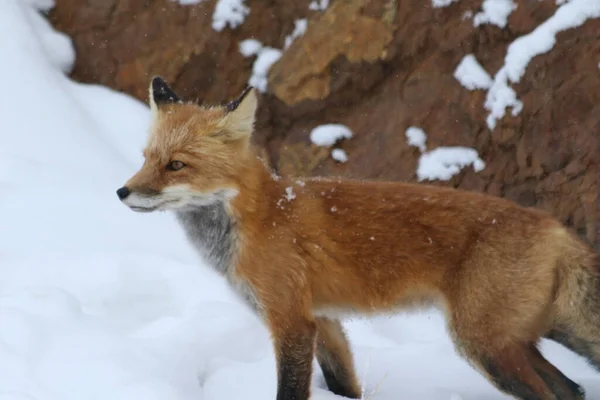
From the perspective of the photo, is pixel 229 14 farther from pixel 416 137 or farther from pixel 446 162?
pixel 446 162

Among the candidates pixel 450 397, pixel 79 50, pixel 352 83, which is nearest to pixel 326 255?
pixel 450 397

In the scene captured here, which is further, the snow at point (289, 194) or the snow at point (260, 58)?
the snow at point (260, 58)

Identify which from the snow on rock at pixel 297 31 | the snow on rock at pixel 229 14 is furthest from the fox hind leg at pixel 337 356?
the snow on rock at pixel 229 14

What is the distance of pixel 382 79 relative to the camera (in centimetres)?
602

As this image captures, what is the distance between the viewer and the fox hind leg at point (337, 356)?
398 cm

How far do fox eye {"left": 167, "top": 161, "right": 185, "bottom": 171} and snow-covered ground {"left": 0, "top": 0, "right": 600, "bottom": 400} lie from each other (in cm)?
62

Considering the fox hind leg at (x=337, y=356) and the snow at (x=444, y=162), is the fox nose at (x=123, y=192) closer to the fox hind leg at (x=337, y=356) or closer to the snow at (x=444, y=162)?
the fox hind leg at (x=337, y=356)

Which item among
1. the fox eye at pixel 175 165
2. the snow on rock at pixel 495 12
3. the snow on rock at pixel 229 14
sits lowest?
the fox eye at pixel 175 165

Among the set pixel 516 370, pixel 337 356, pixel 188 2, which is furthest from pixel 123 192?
pixel 188 2

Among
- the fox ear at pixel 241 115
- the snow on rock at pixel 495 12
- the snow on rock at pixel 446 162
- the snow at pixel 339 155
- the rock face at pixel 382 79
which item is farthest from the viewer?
the snow at pixel 339 155

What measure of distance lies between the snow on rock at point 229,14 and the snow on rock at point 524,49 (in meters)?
2.42

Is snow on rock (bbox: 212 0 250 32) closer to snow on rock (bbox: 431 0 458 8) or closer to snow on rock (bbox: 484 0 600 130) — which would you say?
snow on rock (bbox: 431 0 458 8)

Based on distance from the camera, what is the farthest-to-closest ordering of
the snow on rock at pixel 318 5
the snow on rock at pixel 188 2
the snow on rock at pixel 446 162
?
the snow on rock at pixel 188 2 < the snow on rock at pixel 318 5 < the snow on rock at pixel 446 162

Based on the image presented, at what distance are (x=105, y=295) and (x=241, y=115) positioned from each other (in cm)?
175
